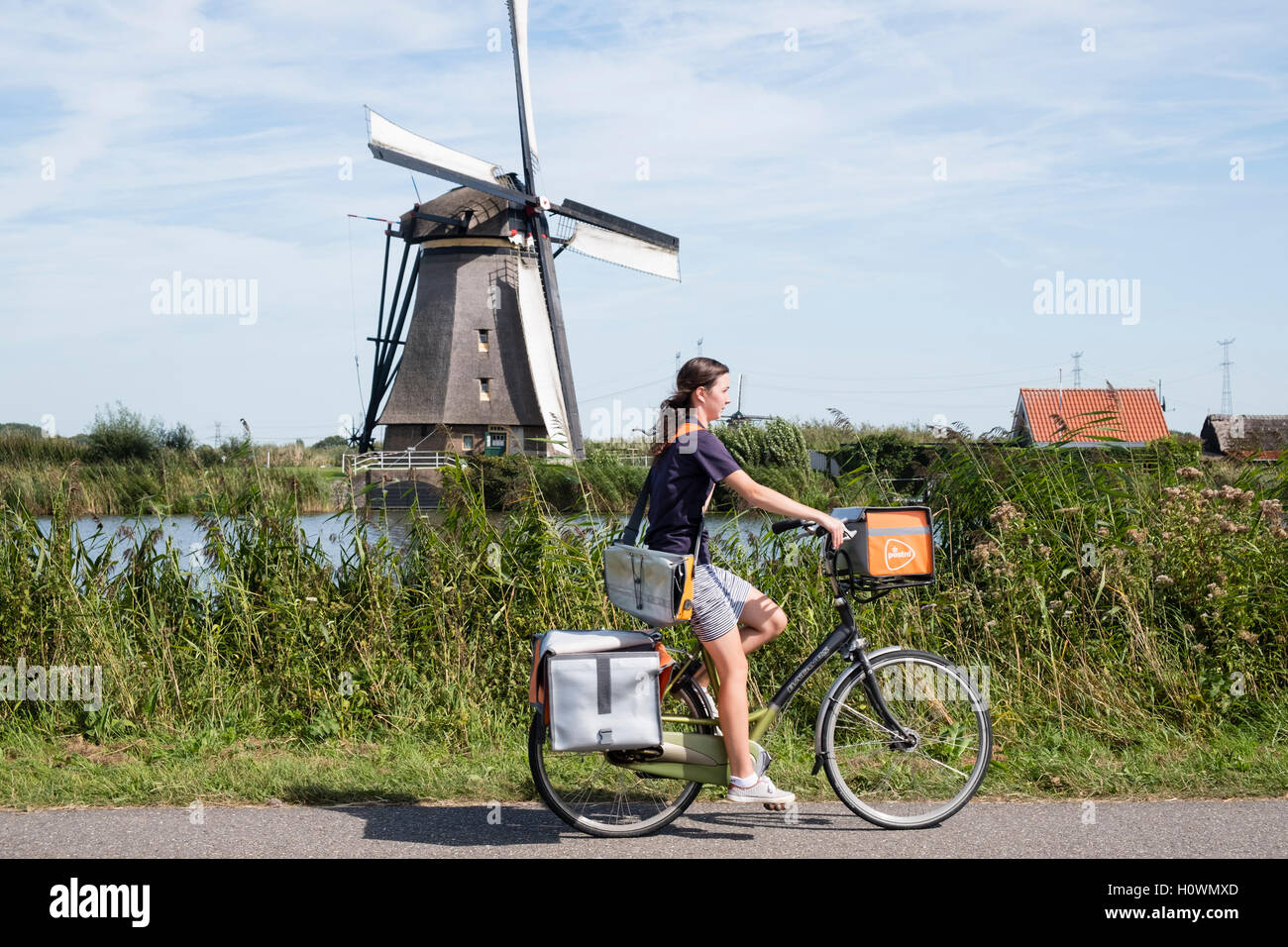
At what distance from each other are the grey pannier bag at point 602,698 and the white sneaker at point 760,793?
360 millimetres

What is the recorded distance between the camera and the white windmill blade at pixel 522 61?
28.4 m

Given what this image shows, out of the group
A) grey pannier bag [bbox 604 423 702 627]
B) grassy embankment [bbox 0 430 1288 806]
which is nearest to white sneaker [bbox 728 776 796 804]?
grassy embankment [bbox 0 430 1288 806]

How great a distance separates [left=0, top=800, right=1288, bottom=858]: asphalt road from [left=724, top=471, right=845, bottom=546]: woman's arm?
109 cm

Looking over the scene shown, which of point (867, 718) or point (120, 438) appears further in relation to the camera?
point (120, 438)

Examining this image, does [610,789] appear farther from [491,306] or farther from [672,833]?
[491,306]

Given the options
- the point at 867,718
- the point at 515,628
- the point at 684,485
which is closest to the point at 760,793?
the point at 867,718

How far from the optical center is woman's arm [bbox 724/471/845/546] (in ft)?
11.9

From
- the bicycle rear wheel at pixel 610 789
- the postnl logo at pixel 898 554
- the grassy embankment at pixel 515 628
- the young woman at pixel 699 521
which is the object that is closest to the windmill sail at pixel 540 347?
the grassy embankment at pixel 515 628

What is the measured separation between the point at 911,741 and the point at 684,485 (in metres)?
1.33

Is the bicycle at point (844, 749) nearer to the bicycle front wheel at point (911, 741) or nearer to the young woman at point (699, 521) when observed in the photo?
the bicycle front wheel at point (911, 741)

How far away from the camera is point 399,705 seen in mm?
5211

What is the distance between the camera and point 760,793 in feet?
12.3

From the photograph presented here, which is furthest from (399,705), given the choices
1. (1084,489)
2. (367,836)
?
(1084,489)
